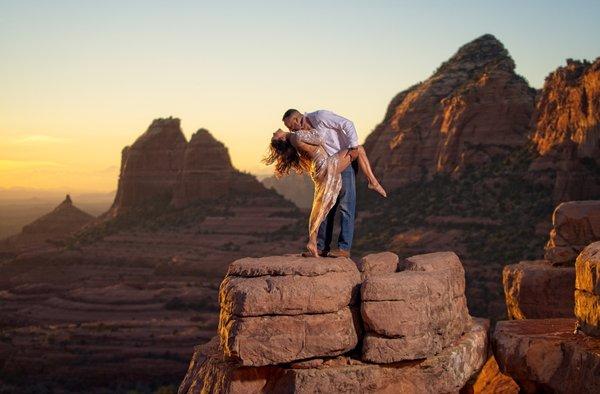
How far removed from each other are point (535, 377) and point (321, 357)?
2377 mm

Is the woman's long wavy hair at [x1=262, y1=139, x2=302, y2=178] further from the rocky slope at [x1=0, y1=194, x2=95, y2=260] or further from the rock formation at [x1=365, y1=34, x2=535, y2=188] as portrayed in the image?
the rocky slope at [x1=0, y1=194, x2=95, y2=260]

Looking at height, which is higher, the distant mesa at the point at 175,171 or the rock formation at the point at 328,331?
the distant mesa at the point at 175,171

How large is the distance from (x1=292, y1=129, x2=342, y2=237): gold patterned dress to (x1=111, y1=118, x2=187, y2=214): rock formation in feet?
217

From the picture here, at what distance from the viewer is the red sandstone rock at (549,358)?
8.00 meters

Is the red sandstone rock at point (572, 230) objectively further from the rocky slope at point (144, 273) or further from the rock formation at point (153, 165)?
the rock formation at point (153, 165)

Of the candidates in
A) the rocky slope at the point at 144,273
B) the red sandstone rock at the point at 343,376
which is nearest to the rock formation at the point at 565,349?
the red sandstone rock at the point at 343,376

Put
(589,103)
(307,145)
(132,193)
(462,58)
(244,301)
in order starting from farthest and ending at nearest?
(132,193)
(462,58)
(589,103)
(307,145)
(244,301)

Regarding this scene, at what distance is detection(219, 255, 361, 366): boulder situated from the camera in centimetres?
788

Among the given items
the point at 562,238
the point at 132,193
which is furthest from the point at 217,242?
the point at 562,238

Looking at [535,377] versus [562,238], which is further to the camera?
[562,238]

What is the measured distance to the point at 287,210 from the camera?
64.6 metres

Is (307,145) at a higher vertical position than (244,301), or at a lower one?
higher

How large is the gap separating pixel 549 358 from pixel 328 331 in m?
2.49

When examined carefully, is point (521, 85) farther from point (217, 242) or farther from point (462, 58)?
point (217, 242)
